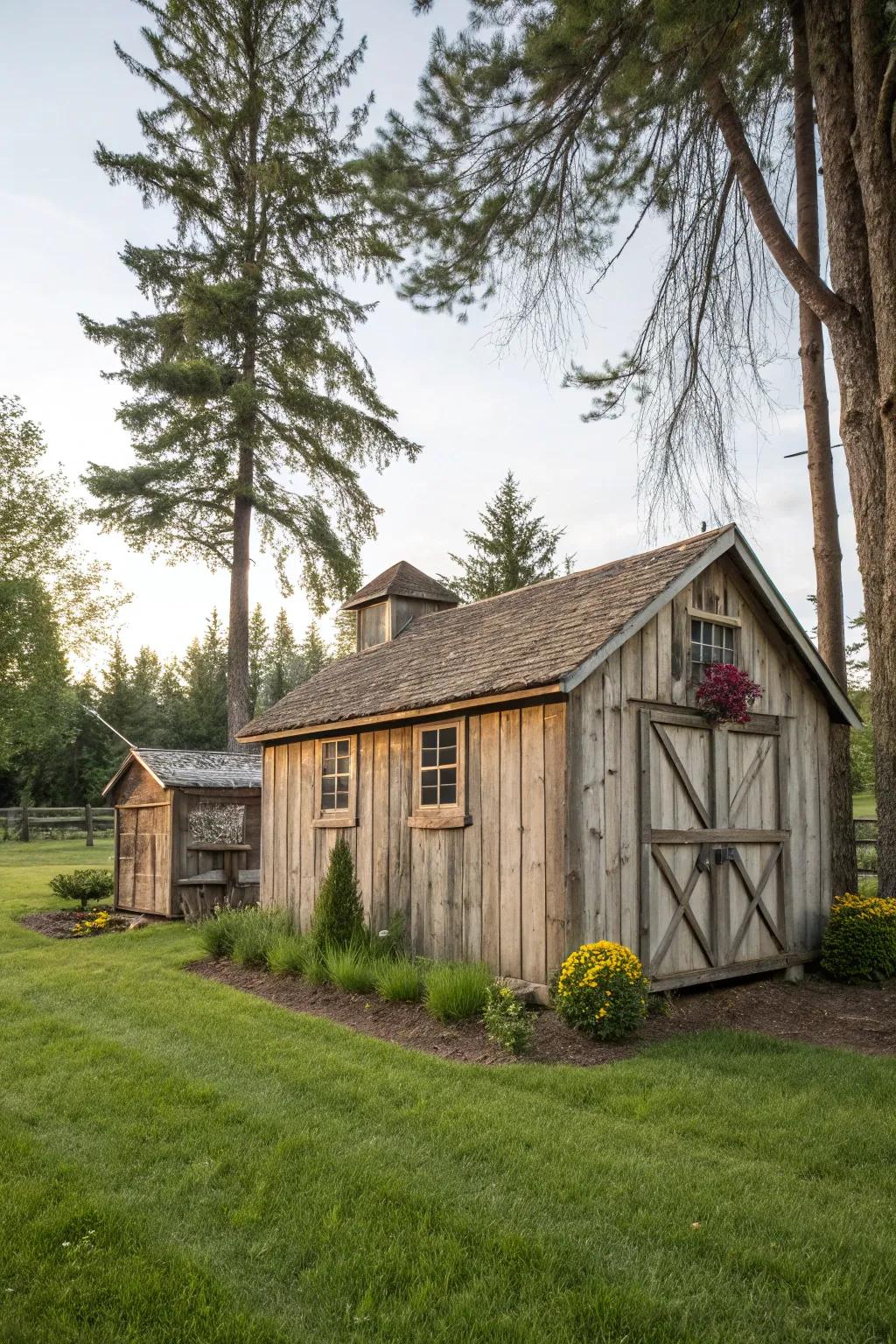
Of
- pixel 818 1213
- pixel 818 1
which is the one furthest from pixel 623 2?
pixel 818 1213

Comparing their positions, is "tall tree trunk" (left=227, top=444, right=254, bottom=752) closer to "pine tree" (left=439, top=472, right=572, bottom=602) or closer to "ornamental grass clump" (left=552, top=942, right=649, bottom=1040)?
"pine tree" (left=439, top=472, right=572, bottom=602)

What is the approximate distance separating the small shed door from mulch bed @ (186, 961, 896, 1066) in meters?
0.41

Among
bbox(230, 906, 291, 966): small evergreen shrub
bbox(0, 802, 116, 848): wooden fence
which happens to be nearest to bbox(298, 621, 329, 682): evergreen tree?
bbox(0, 802, 116, 848): wooden fence

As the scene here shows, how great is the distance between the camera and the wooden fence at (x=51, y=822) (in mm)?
30578

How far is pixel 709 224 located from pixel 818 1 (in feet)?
8.26

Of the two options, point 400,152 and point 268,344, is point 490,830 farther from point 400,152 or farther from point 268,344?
point 268,344

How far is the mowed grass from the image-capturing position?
11.2 feet

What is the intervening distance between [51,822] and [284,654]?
105 feet

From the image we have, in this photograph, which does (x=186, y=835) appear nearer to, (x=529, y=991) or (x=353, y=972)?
(x=353, y=972)

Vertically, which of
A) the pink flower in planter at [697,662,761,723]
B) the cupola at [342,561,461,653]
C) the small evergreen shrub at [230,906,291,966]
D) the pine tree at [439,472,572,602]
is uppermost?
the pine tree at [439,472,572,602]

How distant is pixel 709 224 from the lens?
1193 centimetres

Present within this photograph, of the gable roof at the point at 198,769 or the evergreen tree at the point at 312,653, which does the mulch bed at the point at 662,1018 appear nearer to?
the gable roof at the point at 198,769

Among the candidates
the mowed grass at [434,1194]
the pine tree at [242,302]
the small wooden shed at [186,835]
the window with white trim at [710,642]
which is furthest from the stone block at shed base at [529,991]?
the pine tree at [242,302]

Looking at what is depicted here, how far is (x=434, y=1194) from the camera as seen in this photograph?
4.36 meters
